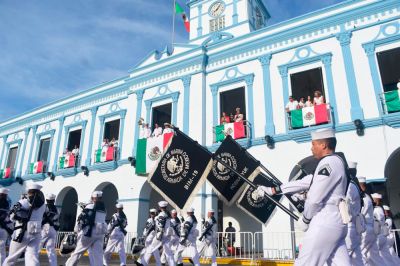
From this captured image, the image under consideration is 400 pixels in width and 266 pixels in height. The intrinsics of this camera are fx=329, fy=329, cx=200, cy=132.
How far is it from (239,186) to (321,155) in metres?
3.56

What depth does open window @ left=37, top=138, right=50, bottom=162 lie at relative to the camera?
21.9 metres

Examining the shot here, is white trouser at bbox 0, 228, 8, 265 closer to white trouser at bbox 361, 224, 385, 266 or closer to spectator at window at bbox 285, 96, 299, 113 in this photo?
white trouser at bbox 361, 224, 385, 266

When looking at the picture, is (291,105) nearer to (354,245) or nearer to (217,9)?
(217,9)

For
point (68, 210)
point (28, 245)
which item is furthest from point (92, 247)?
point (68, 210)

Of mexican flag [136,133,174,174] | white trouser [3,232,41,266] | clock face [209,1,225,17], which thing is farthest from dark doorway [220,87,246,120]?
white trouser [3,232,41,266]

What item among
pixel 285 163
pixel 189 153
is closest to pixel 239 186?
pixel 189 153

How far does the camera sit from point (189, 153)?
6.38m

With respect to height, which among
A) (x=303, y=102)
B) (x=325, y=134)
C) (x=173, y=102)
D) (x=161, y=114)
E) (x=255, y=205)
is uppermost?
(x=173, y=102)

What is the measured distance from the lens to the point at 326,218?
10.4 ft

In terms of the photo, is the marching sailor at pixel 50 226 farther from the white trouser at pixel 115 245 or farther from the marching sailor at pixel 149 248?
the marching sailor at pixel 149 248

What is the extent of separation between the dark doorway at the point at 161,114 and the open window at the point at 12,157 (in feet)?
42.9

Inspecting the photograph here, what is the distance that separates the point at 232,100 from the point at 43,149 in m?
13.6

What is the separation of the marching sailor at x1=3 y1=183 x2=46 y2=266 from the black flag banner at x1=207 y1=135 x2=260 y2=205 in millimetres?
3347

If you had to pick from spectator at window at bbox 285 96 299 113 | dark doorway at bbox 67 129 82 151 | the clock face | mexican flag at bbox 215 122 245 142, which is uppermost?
the clock face
